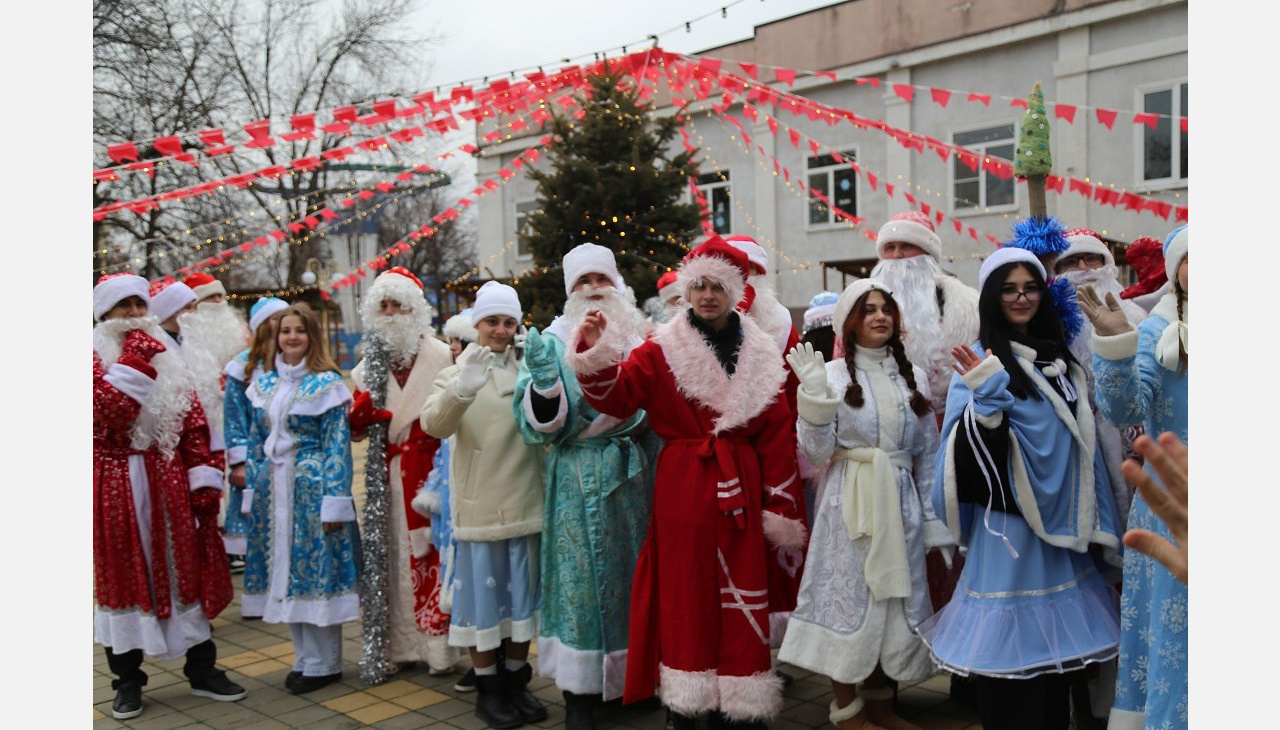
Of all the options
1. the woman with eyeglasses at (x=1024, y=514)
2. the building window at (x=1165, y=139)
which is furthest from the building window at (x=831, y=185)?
the woman with eyeglasses at (x=1024, y=514)

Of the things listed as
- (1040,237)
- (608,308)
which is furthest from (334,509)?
(1040,237)

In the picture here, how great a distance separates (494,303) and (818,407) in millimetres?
1740

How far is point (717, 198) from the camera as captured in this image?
68.8ft

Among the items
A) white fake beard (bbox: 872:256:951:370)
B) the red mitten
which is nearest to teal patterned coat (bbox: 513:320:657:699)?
white fake beard (bbox: 872:256:951:370)

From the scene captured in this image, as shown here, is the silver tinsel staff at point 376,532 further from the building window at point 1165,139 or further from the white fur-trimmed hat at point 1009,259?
the building window at point 1165,139

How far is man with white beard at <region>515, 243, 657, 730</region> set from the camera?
4508 mm

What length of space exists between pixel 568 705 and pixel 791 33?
17.1m

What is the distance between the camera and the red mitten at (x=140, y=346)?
5.05m

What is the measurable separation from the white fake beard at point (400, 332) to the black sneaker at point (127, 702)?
2.06m

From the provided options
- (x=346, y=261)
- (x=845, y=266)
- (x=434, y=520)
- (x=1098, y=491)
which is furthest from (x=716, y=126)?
(x=346, y=261)

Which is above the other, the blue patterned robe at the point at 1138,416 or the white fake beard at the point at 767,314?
the white fake beard at the point at 767,314

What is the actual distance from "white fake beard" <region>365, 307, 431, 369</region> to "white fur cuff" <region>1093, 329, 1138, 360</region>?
11.9ft

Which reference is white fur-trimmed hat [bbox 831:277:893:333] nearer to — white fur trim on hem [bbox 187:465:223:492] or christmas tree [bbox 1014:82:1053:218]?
christmas tree [bbox 1014:82:1053:218]

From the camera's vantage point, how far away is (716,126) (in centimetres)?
1941
